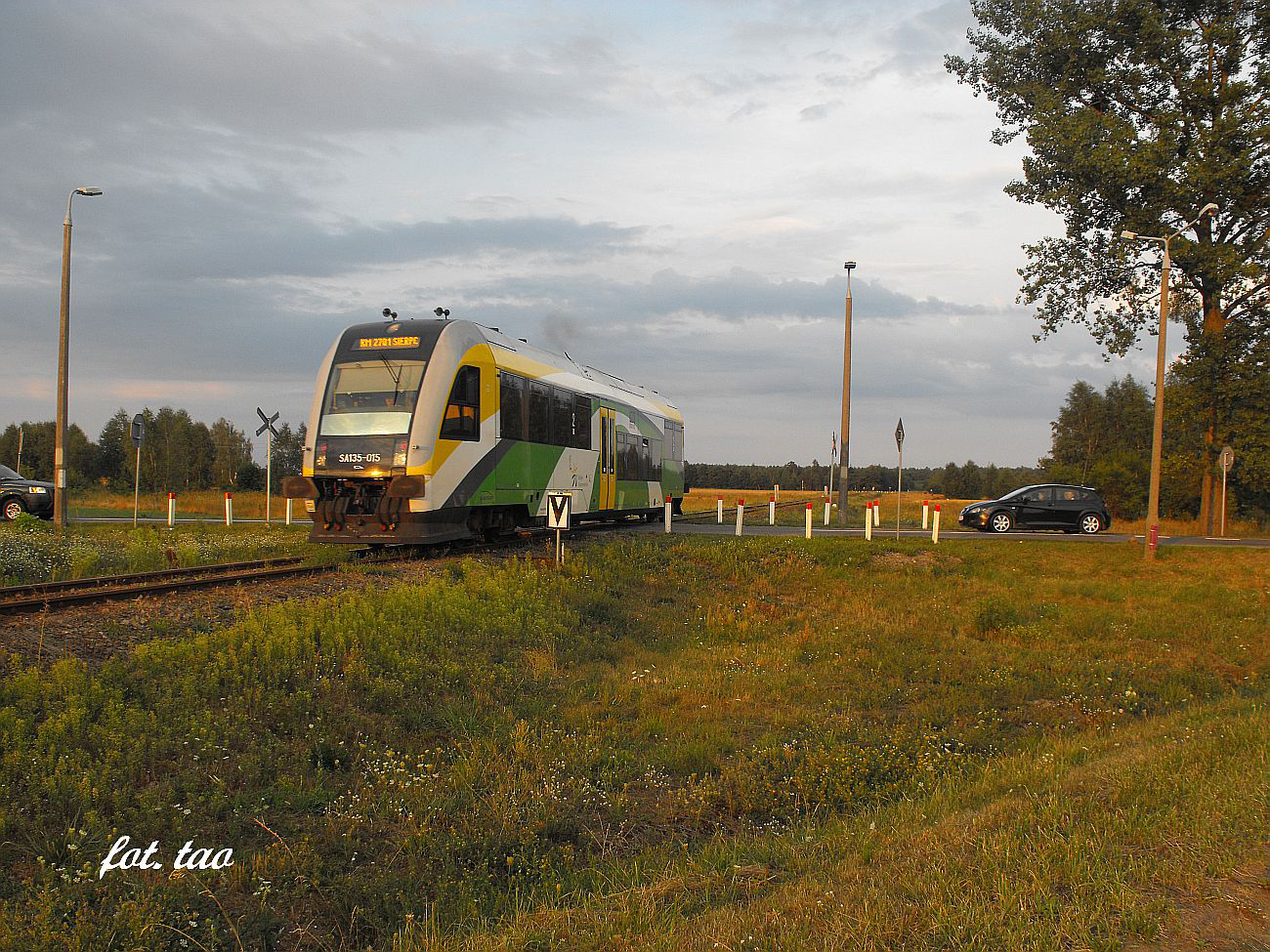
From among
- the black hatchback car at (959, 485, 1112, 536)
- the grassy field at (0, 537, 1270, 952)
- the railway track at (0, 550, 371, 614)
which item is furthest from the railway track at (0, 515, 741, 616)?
the black hatchback car at (959, 485, 1112, 536)

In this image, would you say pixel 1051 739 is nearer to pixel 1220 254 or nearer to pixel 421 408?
pixel 421 408

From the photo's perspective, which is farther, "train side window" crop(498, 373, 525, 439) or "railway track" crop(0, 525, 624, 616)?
"train side window" crop(498, 373, 525, 439)

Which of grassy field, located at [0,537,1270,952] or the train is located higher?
the train

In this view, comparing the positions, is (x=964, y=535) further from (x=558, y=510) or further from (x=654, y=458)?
(x=558, y=510)

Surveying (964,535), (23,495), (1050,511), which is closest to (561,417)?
(964,535)

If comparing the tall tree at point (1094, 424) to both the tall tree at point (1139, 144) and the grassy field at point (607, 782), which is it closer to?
the tall tree at point (1139, 144)

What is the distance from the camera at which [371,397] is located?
602 inches

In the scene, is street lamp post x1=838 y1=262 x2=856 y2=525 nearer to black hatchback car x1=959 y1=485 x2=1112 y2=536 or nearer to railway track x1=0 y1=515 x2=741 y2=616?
black hatchback car x1=959 y1=485 x2=1112 y2=536

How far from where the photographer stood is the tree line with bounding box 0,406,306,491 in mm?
96188

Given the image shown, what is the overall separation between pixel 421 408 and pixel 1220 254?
25365 millimetres

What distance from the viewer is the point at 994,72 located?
101 ft

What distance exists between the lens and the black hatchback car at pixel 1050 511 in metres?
26.7

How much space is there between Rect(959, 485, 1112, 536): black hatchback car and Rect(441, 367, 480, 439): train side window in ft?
57.7

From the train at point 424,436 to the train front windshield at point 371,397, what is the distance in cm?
2
